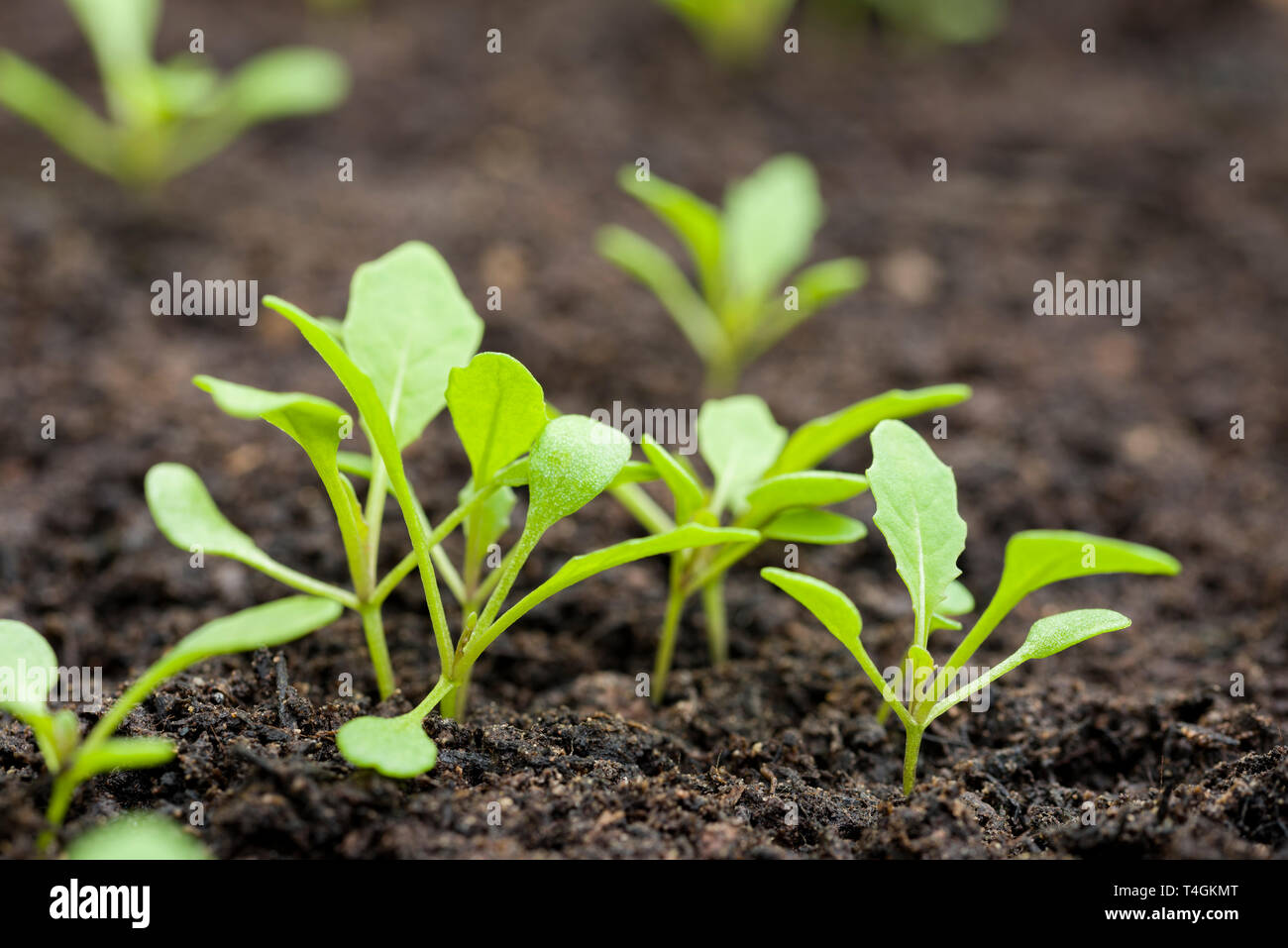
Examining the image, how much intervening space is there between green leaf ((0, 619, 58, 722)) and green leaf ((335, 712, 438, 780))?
26cm

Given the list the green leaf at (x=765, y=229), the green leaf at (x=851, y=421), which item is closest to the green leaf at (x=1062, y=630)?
the green leaf at (x=851, y=421)

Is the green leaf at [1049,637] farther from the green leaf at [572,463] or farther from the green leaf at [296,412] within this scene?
the green leaf at [296,412]

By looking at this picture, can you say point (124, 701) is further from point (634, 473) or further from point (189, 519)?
point (634, 473)

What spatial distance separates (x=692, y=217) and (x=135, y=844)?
1384 mm

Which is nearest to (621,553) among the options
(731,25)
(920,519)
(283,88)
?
(920,519)

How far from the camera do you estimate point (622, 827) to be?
3.28 ft

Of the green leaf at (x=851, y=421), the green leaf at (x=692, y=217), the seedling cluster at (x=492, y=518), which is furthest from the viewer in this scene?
the green leaf at (x=692, y=217)

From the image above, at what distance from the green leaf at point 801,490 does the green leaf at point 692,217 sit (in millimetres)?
766

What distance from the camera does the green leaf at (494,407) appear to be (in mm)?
979

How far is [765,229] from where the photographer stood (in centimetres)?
206
